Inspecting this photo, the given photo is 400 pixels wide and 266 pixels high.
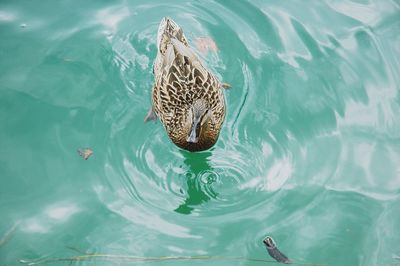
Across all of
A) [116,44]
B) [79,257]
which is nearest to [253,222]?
[79,257]

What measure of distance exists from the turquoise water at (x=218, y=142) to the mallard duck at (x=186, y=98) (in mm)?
220

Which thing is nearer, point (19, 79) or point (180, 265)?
point (180, 265)

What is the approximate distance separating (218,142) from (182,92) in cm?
67

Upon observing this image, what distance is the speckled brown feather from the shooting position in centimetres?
423

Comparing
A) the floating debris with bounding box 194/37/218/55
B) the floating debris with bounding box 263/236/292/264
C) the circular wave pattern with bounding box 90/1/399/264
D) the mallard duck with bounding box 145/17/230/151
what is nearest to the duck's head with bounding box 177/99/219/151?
the mallard duck with bounding box 145/17/230/151

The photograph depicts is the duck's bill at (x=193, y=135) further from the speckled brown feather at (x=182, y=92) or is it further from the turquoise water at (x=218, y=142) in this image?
the turquoise water at (x=218, y=142)

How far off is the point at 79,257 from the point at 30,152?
1114 mm

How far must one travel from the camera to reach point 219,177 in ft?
14.6

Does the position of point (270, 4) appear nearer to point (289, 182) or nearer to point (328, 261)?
point (289, 182)

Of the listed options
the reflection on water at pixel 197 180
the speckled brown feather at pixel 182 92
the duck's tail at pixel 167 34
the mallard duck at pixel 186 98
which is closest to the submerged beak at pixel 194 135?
the mallard duck at pixel 186 98

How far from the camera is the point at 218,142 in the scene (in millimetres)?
4734

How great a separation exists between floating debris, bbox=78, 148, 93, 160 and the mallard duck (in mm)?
668

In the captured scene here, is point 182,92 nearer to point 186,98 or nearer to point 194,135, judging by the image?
point 186,98

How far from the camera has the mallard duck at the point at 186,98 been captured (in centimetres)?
422
